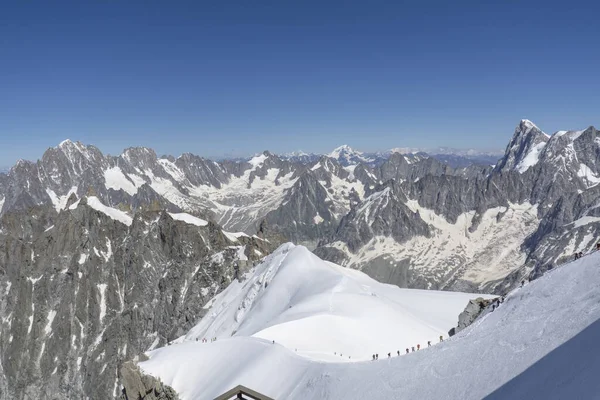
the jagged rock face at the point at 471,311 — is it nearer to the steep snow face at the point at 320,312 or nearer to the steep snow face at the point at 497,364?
the steep snow face at the point at 320,312

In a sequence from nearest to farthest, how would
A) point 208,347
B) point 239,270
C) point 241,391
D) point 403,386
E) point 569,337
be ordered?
point 241,391 → point 569,337 → point 403,386 → point 208,347 → point 239,270

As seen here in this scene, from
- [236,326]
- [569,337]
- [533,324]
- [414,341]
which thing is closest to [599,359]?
[569,337]

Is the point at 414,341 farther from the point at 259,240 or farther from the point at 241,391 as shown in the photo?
the point at 259,240

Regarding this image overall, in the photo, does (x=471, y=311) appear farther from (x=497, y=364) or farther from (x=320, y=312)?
(x=320, y=312)

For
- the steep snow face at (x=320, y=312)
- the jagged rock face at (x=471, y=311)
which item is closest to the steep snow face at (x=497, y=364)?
the steep snow face at (x=320, y=312)

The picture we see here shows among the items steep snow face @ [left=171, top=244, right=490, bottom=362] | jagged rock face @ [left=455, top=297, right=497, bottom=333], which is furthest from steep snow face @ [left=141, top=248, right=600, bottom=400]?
jagged rock face @ [left=455, top=297, right=497, bottom=333]

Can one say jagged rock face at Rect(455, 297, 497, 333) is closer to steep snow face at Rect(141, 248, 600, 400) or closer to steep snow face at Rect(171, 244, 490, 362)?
steep snow face at Rect(171, 244, 490, 362)
